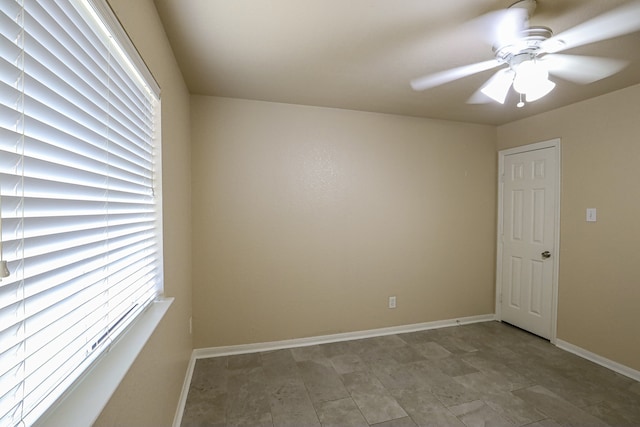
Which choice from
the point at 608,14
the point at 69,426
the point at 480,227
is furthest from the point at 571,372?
the point at 69,426

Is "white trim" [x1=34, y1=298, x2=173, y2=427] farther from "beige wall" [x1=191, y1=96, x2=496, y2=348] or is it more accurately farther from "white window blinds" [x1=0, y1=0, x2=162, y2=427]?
"beige wall" [x1=191, y1=96, x2=496, y2=348]

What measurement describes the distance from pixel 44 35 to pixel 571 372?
3.80m

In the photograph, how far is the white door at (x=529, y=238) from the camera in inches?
120

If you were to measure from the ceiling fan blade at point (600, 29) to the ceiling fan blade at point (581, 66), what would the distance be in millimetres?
121

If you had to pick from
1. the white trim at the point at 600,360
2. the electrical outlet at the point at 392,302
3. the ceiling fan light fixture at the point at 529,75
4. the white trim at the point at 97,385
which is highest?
the ceiling fan light fixture at the point at 529,75

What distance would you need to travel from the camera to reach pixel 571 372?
2.51 metres

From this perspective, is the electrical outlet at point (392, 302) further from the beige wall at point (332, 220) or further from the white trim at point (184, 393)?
the white trim at point (184, 393)

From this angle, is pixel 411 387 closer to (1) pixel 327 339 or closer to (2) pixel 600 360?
(1) pixel 327 339

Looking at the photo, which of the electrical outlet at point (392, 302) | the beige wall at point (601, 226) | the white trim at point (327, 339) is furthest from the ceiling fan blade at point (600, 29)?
the white trim at point (327, 339)

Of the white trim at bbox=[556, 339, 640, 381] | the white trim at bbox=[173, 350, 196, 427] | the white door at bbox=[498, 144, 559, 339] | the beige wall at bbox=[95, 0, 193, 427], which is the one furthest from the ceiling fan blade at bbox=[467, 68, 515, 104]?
the white trim at bbox=[173, 350, 196, 427]

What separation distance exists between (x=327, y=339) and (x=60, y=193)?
2772mm

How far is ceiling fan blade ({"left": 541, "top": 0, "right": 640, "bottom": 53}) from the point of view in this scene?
4.96 ft

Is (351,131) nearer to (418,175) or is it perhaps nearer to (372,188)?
(372,188)

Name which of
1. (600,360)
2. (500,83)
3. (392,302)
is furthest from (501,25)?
(600,360)
